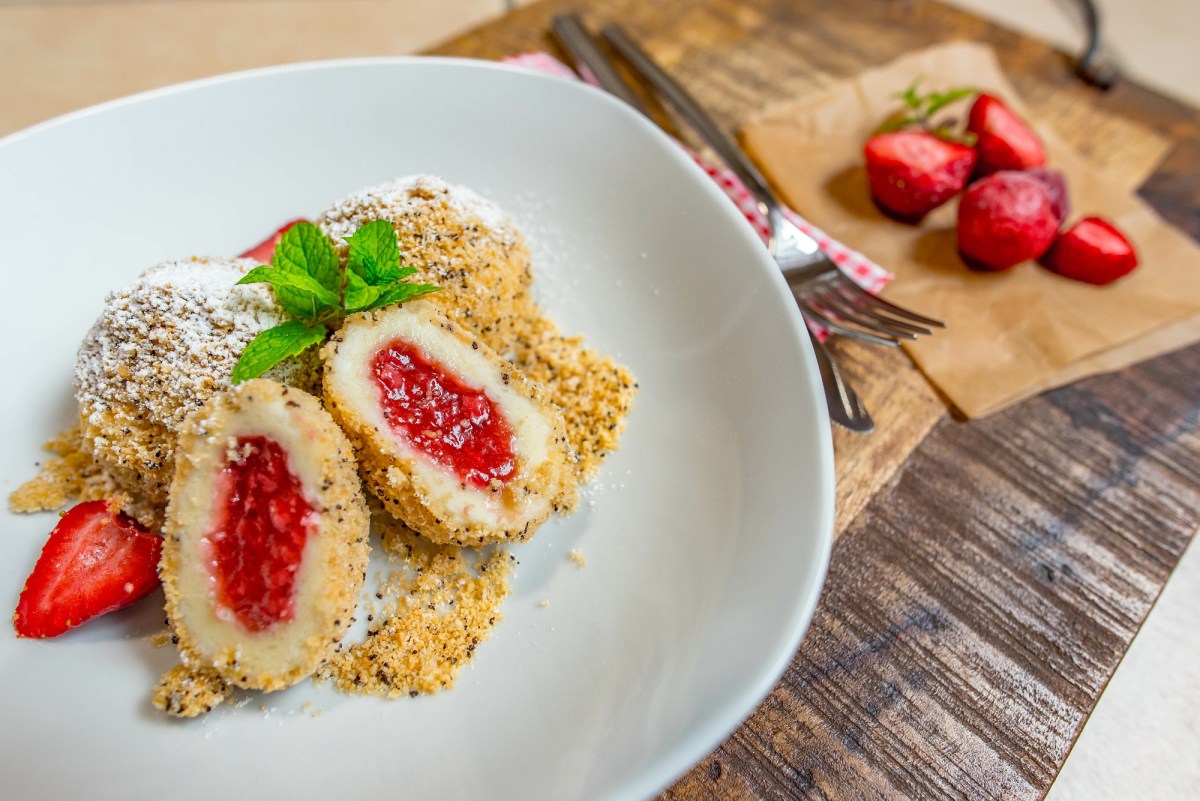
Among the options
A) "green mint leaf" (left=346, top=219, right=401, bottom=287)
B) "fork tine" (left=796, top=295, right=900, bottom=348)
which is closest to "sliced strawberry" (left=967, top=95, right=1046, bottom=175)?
"fork tine" (left=796, top=295, right=900, bottom=348)

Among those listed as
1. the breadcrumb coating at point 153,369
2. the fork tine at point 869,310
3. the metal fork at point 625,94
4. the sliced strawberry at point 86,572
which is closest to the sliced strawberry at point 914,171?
the fork tine at point 869,310

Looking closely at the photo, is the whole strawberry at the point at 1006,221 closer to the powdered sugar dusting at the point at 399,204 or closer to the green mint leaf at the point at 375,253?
the powdered sugar dusting at the point at 399,204

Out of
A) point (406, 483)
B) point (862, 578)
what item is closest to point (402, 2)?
point (406, 483)

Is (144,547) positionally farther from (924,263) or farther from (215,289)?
(924,263)

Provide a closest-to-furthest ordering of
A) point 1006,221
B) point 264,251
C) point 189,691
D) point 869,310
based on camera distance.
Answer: point 189,691
point 264,251
point 869,310
point 1006,221

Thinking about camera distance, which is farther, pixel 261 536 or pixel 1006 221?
pixel 1006 221

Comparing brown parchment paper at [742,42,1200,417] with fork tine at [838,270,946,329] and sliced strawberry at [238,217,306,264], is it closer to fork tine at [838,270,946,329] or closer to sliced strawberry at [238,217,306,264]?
fork tine at [838,270,946,329]

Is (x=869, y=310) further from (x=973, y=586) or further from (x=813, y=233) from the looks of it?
(x=973, y=586)

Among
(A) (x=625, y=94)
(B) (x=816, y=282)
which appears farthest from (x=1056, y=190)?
(A) (x=625, y=94)
